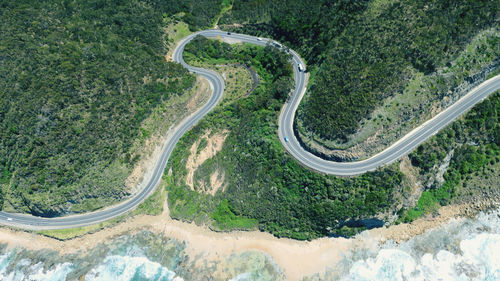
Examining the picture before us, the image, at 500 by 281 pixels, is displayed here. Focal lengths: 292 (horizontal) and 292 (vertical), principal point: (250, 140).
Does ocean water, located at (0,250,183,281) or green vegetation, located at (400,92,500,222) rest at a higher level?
green vegetation, located at (400,92,500,222)

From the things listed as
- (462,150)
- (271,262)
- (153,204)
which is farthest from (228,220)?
(462,150)

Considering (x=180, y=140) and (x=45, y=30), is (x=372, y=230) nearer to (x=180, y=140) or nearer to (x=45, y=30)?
(x=180, y=140)

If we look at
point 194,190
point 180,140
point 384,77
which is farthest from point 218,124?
point 384,77

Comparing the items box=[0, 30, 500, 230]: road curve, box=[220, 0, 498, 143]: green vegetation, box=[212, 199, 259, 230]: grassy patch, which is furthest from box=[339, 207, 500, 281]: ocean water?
box=[220, 0, 498, 143]: green vegetation

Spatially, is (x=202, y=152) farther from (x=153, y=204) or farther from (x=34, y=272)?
(x=34, y=272)

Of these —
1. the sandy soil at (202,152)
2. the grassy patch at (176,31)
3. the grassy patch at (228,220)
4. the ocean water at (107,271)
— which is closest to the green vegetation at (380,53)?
the sandy soil at (202,152)

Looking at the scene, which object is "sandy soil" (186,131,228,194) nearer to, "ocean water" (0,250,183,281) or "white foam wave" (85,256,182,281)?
"white foam wave" (85,256,182,281)
